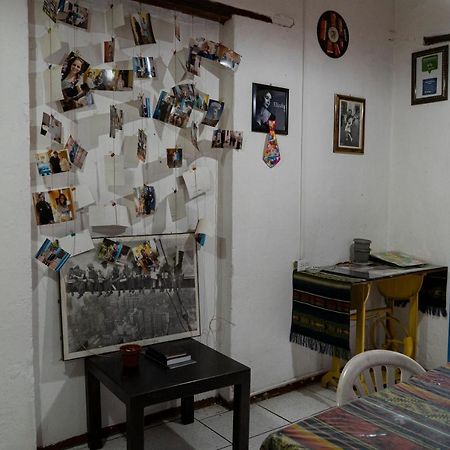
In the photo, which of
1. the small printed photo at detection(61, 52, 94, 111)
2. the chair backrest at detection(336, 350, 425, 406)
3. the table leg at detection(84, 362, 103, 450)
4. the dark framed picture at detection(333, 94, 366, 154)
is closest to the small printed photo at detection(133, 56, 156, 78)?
the small printed photo at detection(61, 52, 94, 111)

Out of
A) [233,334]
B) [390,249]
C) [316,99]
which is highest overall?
[316,99]

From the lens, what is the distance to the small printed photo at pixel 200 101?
2.83 meters

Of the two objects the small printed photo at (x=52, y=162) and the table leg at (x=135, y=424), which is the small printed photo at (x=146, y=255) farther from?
the table leg at (x=135, y=424)

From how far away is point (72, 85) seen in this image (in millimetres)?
2436

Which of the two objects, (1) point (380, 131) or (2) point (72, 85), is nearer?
(2) point (72, 85)

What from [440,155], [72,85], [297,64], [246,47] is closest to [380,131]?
[440,155]

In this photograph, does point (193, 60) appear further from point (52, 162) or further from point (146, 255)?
point (146, 255)

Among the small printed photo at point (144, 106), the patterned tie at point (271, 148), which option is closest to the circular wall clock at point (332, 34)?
the patterned tie at point (271, 148)

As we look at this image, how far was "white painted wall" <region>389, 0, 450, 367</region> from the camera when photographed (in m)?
3.47

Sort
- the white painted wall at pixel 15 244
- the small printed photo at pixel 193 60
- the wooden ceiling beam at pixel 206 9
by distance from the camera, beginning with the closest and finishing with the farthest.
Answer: the white painted wall at pixel 15 244 → the wooden ceiling beam at pixel 206 9 → the small printed photo at pixel 193 60

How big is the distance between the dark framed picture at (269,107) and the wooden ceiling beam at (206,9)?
402 millimetres

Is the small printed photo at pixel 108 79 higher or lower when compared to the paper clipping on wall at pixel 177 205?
higher

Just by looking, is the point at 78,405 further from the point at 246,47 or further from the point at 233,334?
the point at 246,47

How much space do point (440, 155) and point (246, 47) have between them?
A: 5.15 feet
